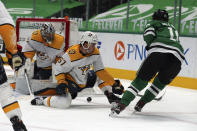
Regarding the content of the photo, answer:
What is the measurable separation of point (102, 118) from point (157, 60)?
690 mm

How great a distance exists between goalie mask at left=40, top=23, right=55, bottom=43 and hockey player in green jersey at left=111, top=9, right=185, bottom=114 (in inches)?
47.1

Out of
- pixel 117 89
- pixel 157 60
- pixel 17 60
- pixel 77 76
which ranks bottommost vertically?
pixel 117 89

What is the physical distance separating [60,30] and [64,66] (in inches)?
71.6

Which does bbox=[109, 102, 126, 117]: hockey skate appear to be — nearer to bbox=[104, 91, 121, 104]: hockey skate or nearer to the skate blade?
the skate blade

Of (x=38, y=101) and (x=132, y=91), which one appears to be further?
(x=38, y=101)

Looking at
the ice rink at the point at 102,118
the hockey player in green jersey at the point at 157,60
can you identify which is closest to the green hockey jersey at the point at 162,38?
the hockey player in green jersey at the point at 157,60

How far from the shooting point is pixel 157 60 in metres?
3.93

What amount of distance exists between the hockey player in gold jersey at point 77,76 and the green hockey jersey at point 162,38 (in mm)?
518

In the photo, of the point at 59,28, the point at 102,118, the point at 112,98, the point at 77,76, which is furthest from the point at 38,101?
Answer: the point at 59,28

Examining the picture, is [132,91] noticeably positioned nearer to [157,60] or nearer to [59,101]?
[157,60]

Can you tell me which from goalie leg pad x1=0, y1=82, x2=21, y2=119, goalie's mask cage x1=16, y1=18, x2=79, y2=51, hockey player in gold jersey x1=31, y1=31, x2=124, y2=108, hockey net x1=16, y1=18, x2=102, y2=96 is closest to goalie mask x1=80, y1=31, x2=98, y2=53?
hockey player in gold jersey x1=31, y1=31, x2=124, y2=108

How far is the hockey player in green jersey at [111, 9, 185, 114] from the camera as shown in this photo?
3.91 meters

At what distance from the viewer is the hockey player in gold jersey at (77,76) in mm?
4250

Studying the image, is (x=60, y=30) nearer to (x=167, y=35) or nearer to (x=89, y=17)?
(x=167, y=35)
